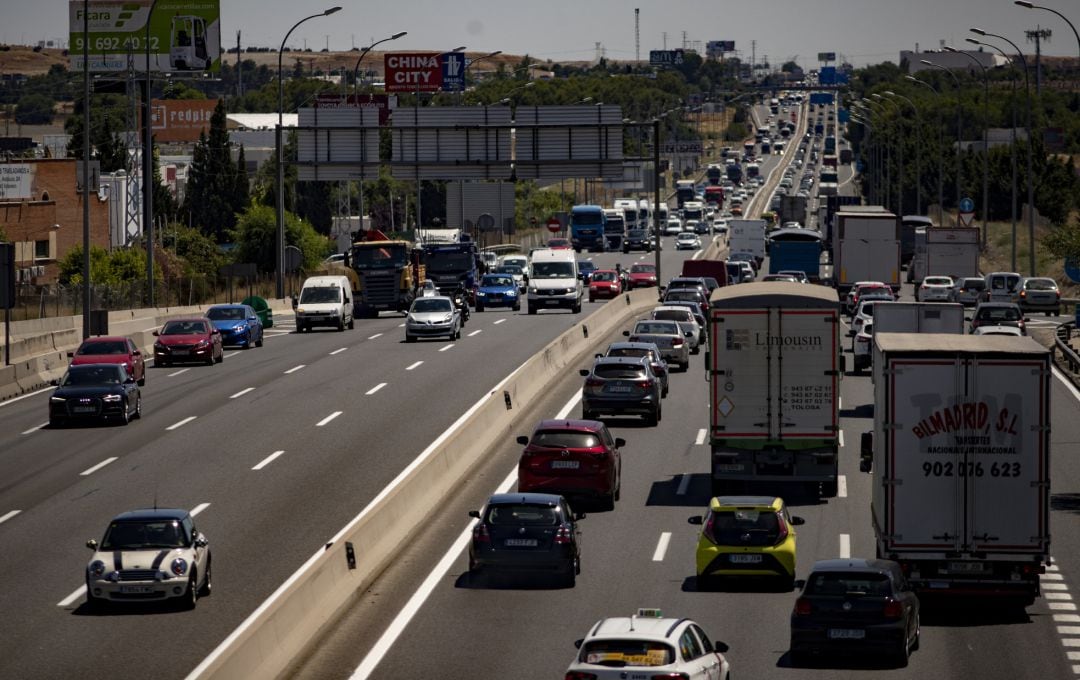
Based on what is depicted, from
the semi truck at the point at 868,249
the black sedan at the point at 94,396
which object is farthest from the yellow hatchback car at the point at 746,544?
the semi truck at the point at 868,249

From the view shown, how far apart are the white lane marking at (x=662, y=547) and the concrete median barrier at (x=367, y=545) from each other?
4.23 m

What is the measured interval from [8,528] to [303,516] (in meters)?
4.98

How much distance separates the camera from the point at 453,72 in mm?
156250

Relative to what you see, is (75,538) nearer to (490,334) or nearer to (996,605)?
(996,605)

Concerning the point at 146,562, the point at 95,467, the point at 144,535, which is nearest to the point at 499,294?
the point at 95,467

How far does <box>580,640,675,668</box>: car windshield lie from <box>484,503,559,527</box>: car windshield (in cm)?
862

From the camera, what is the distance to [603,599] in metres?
25.0

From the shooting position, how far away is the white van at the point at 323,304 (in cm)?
6650

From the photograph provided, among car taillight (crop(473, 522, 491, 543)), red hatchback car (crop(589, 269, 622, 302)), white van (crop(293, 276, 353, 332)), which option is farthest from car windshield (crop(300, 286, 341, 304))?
car taillight (crop(473, 522, 491, 543))

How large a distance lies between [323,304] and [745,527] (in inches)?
1696

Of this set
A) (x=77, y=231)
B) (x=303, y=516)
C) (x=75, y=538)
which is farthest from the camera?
(x=77, y=231)

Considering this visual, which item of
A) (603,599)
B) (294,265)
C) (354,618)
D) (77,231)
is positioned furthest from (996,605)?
(77,231)

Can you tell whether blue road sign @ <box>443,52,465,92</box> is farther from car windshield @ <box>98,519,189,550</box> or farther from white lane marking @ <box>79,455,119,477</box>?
car windshield @ <box>98,519,189,550</box>

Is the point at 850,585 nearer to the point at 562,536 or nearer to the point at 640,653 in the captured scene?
the point at 640,653
